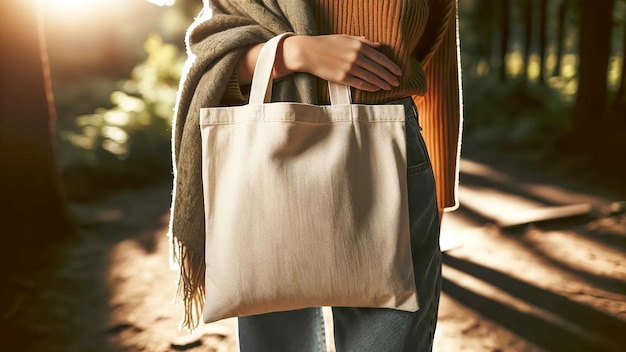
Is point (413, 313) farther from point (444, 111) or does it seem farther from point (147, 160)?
point (147, 160)

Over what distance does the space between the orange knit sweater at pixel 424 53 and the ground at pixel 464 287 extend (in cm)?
152

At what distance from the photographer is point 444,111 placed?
1.37m

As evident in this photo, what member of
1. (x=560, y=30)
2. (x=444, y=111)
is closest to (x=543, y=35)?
A: (x=560, y=30)

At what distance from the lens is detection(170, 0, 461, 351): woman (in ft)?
3.37

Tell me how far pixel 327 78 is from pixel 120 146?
6.42 meters

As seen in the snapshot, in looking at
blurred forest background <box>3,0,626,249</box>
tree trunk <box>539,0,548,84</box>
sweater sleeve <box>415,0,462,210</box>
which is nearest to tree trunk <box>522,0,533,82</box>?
blurred forest background <box>3,0,626,249</box>

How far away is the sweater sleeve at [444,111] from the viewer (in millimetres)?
1327

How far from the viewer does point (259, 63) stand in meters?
1.02

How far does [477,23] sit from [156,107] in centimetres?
590

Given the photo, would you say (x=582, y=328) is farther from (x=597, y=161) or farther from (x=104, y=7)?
(x=104, y=7)

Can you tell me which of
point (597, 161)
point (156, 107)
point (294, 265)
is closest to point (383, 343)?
point (294, 265)

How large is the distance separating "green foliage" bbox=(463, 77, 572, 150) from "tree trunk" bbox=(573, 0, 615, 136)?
16.7 inches

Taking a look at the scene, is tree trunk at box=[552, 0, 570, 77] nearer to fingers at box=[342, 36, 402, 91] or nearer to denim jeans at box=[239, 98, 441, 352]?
denim jeans at box=[239, 98, 441, 352]

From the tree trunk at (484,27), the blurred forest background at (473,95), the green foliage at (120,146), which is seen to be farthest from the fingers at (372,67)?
the tree trunk at (484,27)
